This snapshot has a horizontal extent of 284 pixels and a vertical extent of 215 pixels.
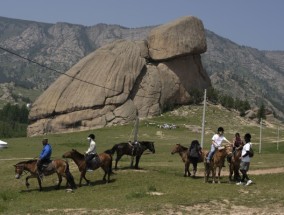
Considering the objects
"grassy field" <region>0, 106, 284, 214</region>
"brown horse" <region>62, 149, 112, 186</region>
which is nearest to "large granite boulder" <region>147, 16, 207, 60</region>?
"grassy field" <region>0, 106, 284, 214</region>

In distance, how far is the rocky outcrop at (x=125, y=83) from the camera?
81938 millimetres

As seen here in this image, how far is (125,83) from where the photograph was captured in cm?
8481

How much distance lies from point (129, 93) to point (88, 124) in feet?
33.0

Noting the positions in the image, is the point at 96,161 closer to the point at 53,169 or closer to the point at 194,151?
the point at 53,169

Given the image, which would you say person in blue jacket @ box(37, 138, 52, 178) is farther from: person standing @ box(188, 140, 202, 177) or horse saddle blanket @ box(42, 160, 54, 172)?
person standing @ box(188, 140, 202, 177)

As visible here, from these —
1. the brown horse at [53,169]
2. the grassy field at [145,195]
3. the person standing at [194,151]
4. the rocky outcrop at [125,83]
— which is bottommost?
the grassy field at [145,195]

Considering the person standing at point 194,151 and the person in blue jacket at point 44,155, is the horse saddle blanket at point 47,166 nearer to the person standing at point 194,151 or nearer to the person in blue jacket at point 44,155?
the person in blue jacket at point 44,155

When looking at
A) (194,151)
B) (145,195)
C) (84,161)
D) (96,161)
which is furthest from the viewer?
(194,151)

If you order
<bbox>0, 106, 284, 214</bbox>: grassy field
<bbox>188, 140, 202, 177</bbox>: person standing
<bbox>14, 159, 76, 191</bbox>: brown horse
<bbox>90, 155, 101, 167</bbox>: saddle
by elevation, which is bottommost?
<bbox>0, 106, 284, 214</bbox>: grassy field

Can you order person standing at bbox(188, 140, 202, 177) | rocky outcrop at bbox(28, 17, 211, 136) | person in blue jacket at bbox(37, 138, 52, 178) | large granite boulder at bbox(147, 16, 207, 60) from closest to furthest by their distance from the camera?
person in blue jacket at bbox(37, 138, 52, 178), person standing at bbox(188, 140, 202, 177), rocky outcrop at bbox(28, 17, 211, 136), large granite boulder at bbox(147, 16, 207, 60)

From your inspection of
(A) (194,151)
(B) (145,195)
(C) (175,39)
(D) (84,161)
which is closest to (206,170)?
(A) (194,151)

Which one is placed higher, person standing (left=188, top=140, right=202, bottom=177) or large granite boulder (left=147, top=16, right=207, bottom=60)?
large granite boulder (left=147, top=16, right=207, bottom=60)

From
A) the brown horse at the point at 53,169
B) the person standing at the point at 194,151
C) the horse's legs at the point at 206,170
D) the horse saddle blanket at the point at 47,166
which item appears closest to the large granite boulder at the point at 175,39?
the person standing at the point at 194,151

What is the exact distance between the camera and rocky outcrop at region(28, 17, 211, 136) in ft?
269
